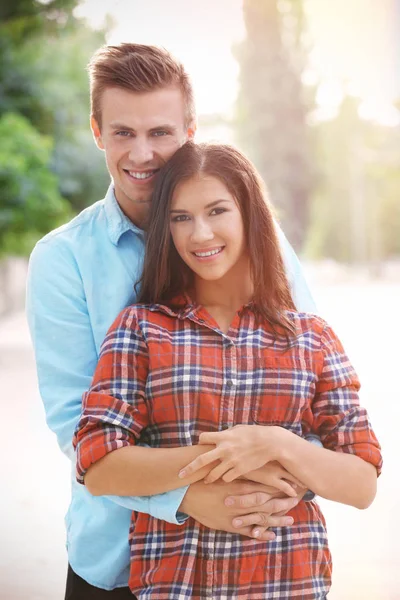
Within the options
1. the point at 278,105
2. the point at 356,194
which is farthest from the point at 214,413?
the point at 356,194

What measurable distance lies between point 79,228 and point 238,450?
1.62 feet

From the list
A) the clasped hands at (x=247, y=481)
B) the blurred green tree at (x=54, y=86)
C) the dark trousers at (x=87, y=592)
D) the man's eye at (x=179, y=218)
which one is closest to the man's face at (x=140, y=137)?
the man's eye at (x=179, y=218)

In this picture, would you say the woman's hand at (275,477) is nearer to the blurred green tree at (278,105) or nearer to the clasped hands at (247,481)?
the clasped hands at (247,481)

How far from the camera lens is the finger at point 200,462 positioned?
1.06 m

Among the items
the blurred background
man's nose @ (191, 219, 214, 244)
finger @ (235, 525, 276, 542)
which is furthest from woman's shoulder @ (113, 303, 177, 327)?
the blurred background

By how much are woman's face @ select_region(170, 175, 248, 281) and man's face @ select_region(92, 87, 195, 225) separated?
0.13m

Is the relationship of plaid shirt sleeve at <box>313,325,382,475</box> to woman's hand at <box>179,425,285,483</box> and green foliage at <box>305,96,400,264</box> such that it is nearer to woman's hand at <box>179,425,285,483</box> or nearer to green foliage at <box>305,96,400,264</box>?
woman's hand at <box>179,425,285,483</box>

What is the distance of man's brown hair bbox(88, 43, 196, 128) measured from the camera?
1314mm

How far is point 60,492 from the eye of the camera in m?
4.68

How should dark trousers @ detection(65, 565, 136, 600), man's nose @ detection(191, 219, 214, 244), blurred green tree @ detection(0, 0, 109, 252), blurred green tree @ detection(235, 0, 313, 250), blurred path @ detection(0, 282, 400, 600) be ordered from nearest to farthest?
1. man's nose @ detection(191, 219, 214, 244)
2. dark trousers @ detection(65, 565, 136, 600)
3. blurred path @ detection(0, 282, 400, 600)
4. blurred green tree @ detection(0, 0, 109, 252)
5. blurred green tree @ detection(235, 0, 313, 250)

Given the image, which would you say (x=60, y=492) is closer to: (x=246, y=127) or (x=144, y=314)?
(x=144, y=314)

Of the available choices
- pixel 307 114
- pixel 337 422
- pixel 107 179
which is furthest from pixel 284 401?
pixel 307 114

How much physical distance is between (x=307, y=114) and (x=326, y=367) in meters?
7.54

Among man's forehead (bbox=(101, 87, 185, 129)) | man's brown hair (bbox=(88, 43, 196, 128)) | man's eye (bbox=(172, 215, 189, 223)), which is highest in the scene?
man's brown hair (bbox=(88, 43, 196, 128))
